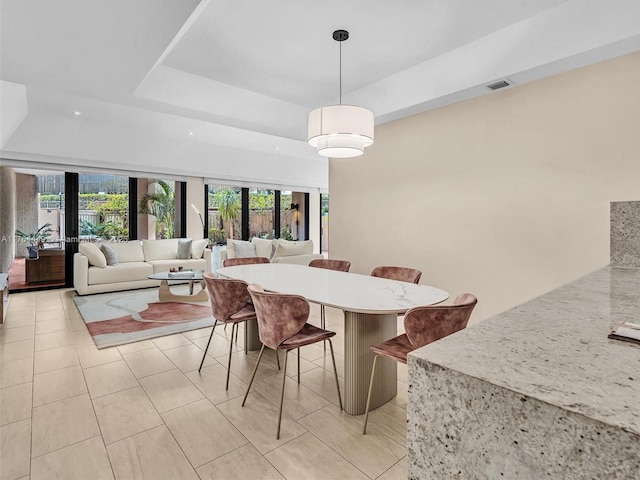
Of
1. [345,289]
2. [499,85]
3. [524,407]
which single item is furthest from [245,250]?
[524,407]

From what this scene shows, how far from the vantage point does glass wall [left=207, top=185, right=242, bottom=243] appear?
829 cm

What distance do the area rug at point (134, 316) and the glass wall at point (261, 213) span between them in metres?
3.74

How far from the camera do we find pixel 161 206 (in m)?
7.52

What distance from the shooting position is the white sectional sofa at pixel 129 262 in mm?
5570

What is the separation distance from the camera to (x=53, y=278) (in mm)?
6191

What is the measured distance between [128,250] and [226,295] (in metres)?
4.84

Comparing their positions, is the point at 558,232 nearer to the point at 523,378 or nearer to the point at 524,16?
the point at 524,16

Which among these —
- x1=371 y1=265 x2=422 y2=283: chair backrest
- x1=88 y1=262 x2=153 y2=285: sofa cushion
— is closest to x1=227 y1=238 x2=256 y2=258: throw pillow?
x1=88 y1=262 x2=153 y2=285: sofa cushion

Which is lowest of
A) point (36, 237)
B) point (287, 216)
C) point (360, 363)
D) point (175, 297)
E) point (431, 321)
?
point (175, 297)

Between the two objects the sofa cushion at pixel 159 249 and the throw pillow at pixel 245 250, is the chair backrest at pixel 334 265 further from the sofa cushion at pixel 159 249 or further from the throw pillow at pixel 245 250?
the sofa cushion at pixel 159 249

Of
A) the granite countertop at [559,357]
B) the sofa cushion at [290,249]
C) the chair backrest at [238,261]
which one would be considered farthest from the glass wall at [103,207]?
the granite countertop at [559,357]

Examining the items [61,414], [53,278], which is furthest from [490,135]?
[53,278]

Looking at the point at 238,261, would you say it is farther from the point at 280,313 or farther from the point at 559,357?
the point at 559,357

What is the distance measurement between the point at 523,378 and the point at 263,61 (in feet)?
12.0
